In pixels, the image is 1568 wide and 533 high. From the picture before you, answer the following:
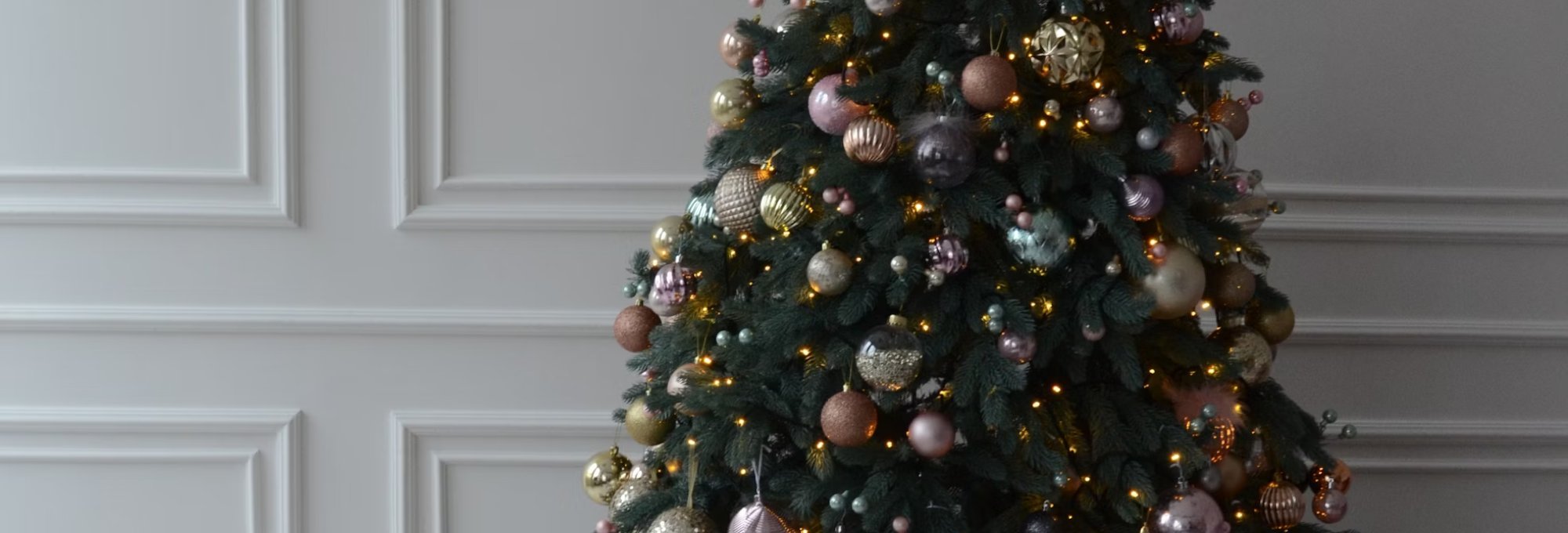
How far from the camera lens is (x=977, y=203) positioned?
117 centimetres

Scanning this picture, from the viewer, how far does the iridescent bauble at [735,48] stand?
1333 millimetres

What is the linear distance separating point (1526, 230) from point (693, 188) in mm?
1431

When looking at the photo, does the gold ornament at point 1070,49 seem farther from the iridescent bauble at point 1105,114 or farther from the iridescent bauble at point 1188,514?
the iridescent bauble at point 1188,514

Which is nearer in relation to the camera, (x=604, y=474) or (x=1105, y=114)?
(x=1105, y=114)

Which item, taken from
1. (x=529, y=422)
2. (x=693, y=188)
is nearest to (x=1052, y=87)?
(x=693, y=188)

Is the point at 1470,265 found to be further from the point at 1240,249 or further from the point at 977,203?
the point at 977,203

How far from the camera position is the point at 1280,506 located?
129cm

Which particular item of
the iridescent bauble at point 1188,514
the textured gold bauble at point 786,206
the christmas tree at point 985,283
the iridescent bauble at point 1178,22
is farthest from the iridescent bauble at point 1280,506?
the textured gold bauble at point 786,206

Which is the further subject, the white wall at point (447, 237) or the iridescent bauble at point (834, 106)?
the white wall at point (447, 237)

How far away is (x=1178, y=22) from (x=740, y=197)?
1.70ft

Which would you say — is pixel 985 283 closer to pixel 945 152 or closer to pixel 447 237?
pixel 945 152

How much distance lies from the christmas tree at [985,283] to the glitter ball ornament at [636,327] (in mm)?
126

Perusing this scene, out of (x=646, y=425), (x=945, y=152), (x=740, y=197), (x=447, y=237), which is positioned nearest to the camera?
(x=945, y=152)

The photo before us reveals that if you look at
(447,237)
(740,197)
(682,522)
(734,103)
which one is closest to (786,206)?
(740,197)
